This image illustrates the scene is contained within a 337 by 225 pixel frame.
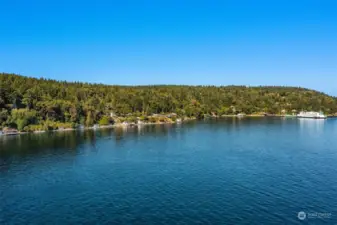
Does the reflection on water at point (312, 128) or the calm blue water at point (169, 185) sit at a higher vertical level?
the reflection on water at point (312, 128)

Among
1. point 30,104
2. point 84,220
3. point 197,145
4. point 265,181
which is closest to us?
point 84,220

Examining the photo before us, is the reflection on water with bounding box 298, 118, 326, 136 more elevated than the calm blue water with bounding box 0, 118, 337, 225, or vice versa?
the reflection on water with bounding box 298, 118, 326, 136

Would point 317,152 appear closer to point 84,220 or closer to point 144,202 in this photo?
point 144,202

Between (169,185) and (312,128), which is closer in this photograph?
(169,185)

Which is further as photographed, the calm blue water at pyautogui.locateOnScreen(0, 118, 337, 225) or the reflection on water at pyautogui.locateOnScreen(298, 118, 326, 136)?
the reflection on water at pyautogui.locateOnScreen(298, 118, 326, 136)

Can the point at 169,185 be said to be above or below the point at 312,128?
below

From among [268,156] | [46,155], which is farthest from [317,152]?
[46,155]

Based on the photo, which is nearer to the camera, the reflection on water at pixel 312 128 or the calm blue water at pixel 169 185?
the calm blue water at pixel 169 185

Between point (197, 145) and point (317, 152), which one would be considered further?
point (197, 145)
